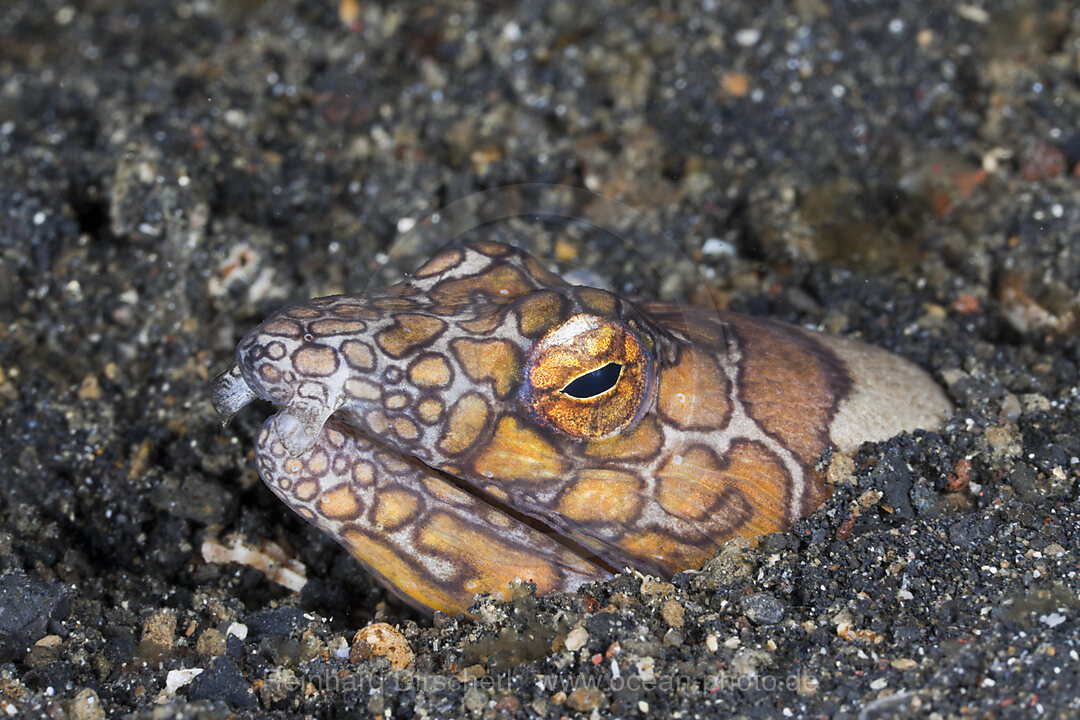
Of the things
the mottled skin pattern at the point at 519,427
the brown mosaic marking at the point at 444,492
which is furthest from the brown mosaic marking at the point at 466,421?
the brown mosaic marking at the point at 444,492

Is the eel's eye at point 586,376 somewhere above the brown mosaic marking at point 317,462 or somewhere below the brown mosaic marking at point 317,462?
above

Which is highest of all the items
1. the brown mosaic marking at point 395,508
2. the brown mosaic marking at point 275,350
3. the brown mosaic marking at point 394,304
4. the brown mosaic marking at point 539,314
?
the brown mosaic marking at point 539,314

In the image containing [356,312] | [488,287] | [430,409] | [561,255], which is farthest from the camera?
[561,255]

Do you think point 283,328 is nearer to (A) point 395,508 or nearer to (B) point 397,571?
(A) point 395,508

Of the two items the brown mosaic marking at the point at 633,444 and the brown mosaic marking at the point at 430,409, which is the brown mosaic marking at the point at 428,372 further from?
the brown mosaic marking at the point at 633,444

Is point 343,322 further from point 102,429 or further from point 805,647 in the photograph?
point 102,429

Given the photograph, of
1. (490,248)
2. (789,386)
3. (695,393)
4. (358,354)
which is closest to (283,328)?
(358,354)

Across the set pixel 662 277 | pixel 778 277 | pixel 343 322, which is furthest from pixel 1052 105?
pixel 343 322
